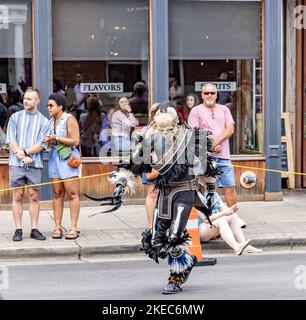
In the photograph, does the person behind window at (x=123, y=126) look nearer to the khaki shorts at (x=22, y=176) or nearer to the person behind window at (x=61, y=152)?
the person behind window at (x=61, y=152)

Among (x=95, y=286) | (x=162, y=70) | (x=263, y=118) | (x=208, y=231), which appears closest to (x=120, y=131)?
(x=162, y=70)

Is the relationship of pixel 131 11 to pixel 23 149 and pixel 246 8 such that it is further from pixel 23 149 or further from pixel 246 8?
pixel 23 149

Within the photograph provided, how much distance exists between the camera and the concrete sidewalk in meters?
10.9

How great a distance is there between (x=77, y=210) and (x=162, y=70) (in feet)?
11.6

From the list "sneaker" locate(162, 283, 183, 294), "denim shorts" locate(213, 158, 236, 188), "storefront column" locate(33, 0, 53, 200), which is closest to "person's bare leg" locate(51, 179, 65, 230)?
"denim shorts" locate(213, 158, 236, 188)

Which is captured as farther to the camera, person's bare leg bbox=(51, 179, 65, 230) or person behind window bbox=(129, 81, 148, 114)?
person behind window bbox=(129, 81, 148, 114)

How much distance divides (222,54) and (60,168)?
4.26 meters

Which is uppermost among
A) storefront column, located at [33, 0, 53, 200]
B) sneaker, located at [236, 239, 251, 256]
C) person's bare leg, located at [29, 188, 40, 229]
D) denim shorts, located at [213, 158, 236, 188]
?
storefront column, located at [33, 0, 53, 200]

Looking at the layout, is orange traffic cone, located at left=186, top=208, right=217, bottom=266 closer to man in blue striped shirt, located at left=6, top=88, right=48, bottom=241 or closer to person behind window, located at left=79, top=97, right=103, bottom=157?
man in blue striped shirt, located at left=6, top=88, right=48, bottom=241

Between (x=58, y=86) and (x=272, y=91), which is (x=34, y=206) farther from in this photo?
(x=272, y=91)

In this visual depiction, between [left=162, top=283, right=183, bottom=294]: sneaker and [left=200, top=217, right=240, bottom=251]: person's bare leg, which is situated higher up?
[left=200, top=217, right=240, bottom=251]: person's bare leg

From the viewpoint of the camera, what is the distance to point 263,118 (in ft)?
48.0

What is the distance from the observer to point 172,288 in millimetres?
8703

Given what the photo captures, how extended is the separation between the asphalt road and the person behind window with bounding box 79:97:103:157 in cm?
360
